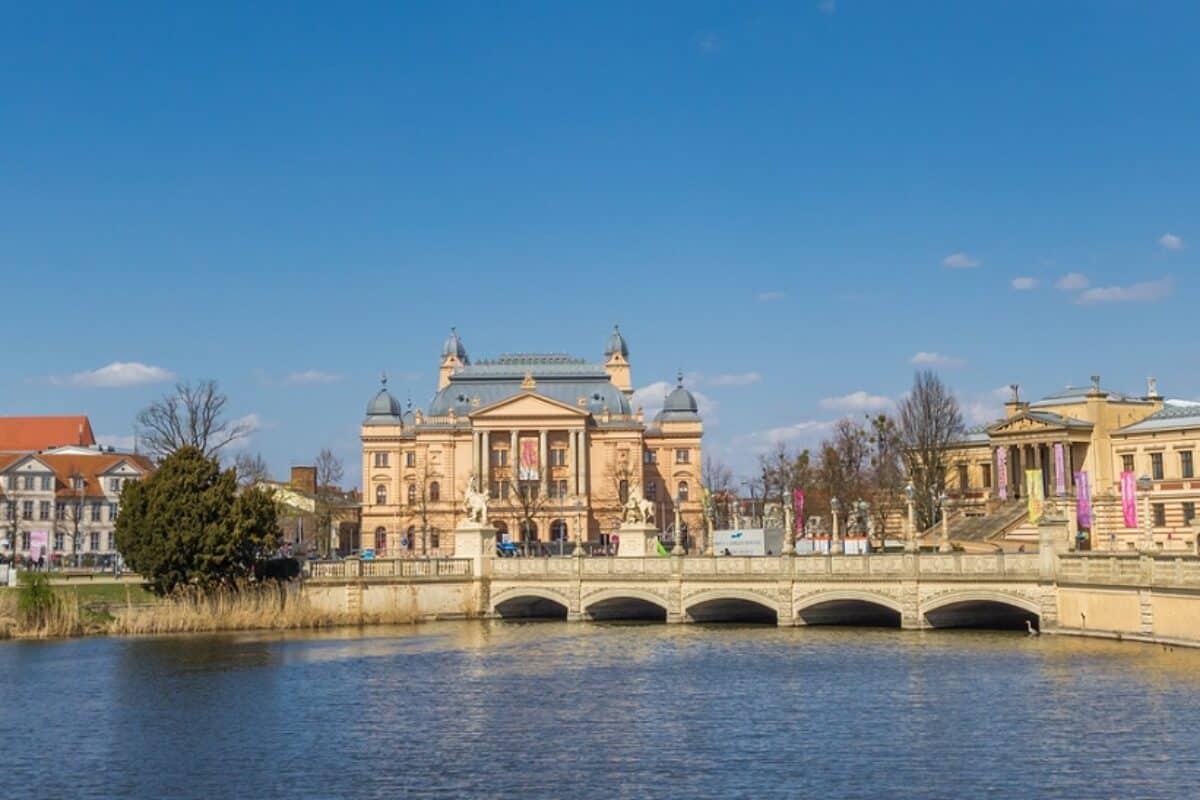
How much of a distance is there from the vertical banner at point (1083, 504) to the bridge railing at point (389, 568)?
39297 millimetres

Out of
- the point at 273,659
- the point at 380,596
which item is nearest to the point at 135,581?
the point at 380,596

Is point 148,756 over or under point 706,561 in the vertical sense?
under

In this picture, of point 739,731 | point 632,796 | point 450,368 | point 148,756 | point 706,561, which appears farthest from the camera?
point 450,368

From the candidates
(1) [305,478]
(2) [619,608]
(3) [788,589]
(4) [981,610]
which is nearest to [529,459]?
(1) [305,478]

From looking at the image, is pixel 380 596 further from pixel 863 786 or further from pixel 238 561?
pixel 863 786

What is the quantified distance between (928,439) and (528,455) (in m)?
50.0

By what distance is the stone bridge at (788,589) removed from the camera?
180 ft

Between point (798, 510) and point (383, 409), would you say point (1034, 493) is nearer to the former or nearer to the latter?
point (798, 510)

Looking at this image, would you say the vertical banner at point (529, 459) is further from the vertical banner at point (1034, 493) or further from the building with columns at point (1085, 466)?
the vertical banner at point (1034, 493)

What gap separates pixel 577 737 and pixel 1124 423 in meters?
73.3

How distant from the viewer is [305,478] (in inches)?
6742

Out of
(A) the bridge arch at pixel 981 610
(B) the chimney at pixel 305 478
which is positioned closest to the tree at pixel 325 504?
(B) the chimney at pixel 305 478

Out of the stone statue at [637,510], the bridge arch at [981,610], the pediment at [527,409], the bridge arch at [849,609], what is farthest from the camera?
the pediment at [527,409]

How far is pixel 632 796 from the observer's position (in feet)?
91.8
